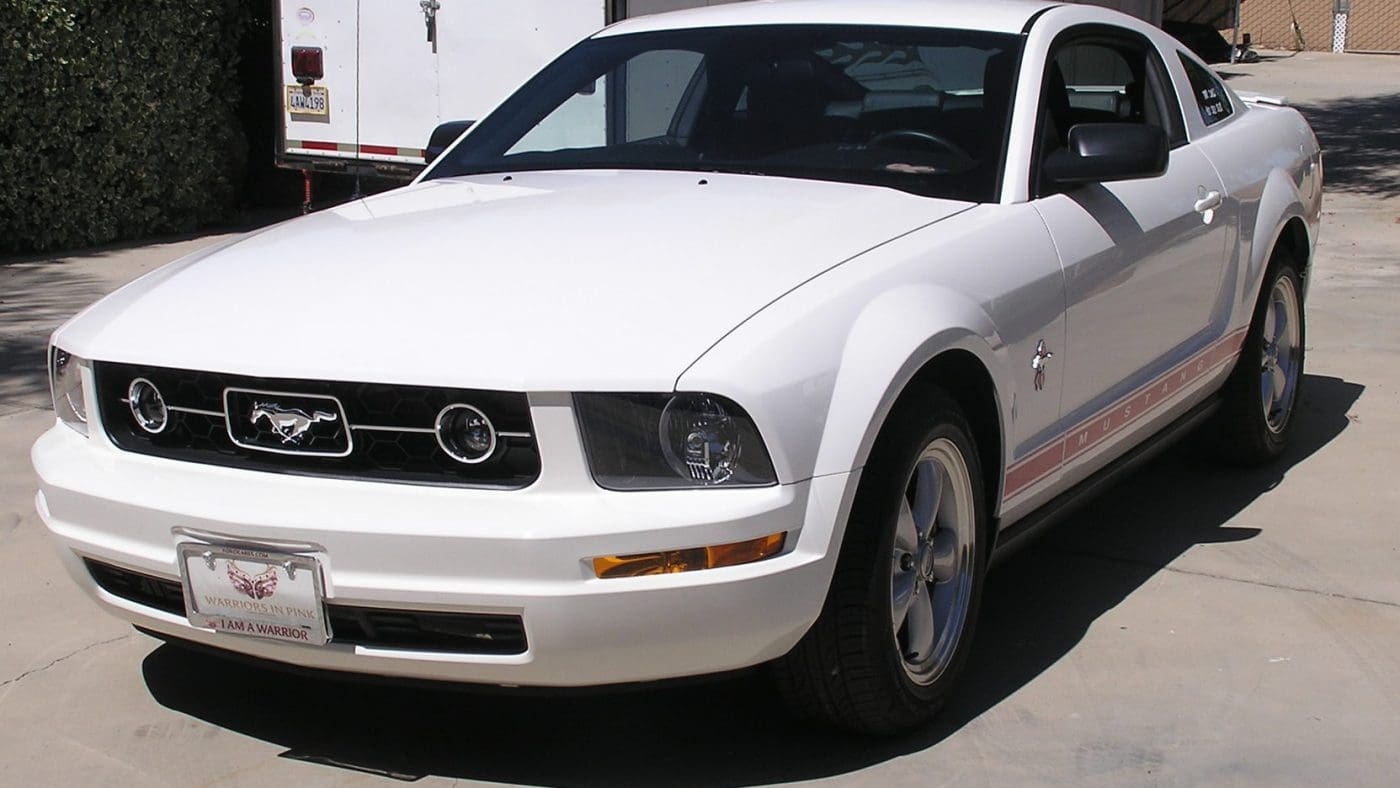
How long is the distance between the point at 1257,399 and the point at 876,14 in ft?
6.38

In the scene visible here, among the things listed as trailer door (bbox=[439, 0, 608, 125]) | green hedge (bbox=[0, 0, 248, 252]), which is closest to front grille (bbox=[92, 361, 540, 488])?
trailer door (bbox=[439, 0, 608, 125])

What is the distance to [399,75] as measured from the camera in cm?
1038

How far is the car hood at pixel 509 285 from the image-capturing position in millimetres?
3236

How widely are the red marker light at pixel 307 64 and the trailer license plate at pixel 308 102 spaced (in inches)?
2.2

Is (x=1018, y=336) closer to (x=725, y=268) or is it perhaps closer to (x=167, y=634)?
(x=725, y=268)

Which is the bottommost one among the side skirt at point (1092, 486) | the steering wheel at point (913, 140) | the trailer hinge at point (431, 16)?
the side skirt at point (1092, 486)

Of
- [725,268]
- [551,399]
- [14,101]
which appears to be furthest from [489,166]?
[14,101]

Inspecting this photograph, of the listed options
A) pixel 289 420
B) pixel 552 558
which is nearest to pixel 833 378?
pixel 552 558

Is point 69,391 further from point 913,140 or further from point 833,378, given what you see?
point 913,140

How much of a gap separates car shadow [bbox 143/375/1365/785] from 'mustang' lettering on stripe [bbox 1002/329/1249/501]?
463 mm

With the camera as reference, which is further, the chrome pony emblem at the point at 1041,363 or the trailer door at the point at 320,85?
the trailer door at the point at 320,85

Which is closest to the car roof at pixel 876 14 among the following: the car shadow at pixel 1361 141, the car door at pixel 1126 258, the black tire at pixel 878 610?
the car door at pixel 1126 258

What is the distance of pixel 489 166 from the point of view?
4918mm

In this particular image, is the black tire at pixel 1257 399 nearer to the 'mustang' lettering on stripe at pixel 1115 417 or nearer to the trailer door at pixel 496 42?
the 'mustang' lettering on stripe at pixel 1115 417
